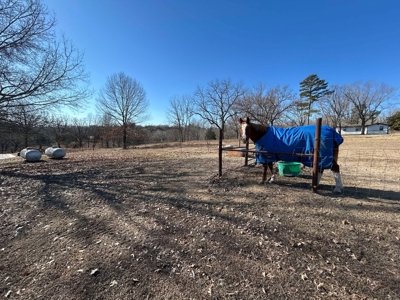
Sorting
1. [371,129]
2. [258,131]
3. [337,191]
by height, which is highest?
[371,129]

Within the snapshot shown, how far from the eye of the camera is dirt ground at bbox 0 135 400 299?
73.4 inches

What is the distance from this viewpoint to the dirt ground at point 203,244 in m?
1.87

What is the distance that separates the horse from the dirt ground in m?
0.77

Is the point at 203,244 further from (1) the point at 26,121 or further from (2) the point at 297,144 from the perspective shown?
(1) the point at 26,121

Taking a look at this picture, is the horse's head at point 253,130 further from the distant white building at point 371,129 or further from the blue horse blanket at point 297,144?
Result: the distant white building at point 371,129

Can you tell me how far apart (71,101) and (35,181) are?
410 centimetres

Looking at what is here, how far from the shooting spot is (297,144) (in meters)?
4.74

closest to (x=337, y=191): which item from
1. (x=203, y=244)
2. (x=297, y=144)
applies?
(x=297, y=144)

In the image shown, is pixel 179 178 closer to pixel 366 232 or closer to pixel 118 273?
pixel 118 273

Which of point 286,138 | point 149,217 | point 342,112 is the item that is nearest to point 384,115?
point 342,112

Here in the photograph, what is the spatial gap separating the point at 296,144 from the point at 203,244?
→ 12.0 ft

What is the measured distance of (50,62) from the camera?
7.71 meters

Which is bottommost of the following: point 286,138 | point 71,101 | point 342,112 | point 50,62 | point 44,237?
point 44,237

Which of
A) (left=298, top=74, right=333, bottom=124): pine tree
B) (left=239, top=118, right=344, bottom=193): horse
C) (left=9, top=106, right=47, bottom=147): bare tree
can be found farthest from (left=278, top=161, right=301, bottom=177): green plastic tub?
(left=298, top=74, right=333, bottom=124): pine tree
